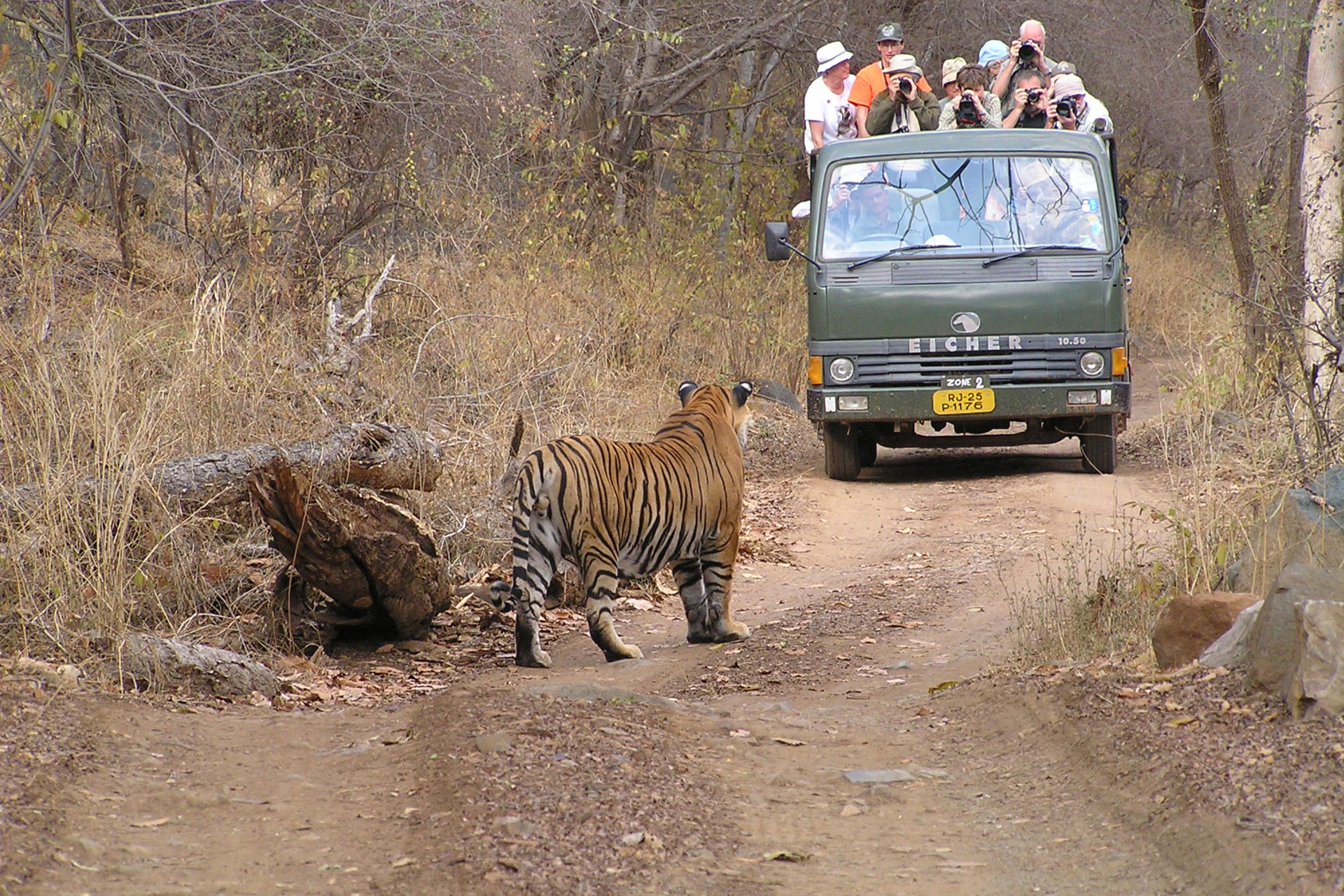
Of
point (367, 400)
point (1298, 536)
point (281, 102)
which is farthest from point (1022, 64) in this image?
point (1298, 536)

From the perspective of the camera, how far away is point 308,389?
7.79 m

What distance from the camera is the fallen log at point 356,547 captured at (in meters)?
5.87

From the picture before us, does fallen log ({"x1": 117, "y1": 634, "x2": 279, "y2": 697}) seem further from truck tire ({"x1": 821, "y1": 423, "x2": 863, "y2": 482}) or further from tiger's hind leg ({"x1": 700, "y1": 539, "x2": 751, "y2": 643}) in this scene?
truck tire ({"x1": 821, "y1": 423, "x2": 863, "y2": 482})

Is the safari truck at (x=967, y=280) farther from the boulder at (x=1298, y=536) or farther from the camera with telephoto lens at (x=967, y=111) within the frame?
the boulder at (x=1298, y=536)

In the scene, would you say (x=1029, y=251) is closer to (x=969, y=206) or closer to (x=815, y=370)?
(x=969, y=206)

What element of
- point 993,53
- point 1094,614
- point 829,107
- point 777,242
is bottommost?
point 1094,614

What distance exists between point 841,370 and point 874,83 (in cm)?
283

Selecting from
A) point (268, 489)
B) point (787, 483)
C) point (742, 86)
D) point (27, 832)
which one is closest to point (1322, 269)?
point (787, 483)

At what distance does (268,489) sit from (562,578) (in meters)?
2.23

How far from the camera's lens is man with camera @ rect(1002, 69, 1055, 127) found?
36.5 ft

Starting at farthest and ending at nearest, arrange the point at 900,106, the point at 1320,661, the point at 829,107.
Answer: the point at 829,107 < the point at 900,106 < the point at 1320,661

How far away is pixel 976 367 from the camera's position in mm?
10211

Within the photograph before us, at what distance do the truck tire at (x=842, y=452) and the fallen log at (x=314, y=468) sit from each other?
14.0 feet

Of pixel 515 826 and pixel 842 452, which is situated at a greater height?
pixel 842 452
